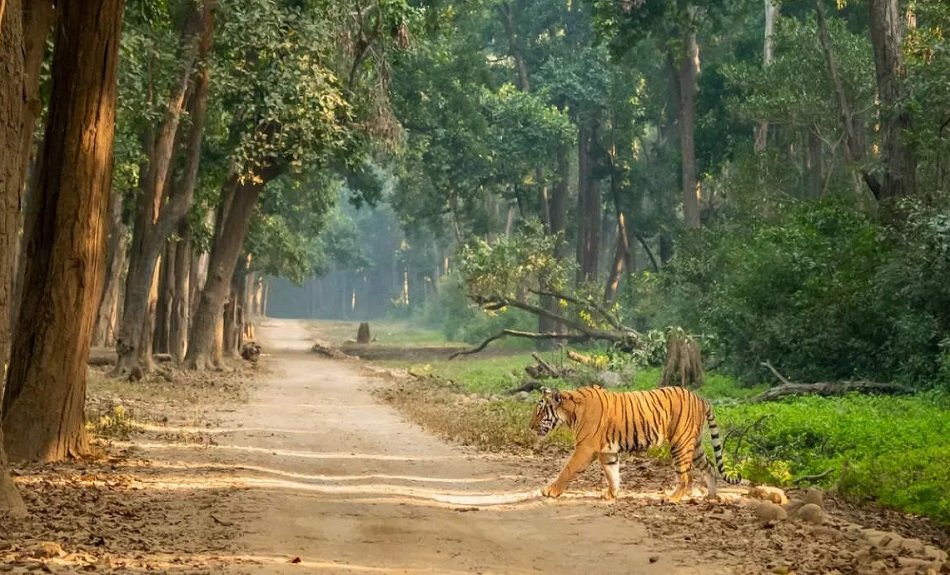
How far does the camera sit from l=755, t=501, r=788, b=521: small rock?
1135 cm

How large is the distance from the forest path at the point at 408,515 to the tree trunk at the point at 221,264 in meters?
13.3

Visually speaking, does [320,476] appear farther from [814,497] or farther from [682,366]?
[682,366]

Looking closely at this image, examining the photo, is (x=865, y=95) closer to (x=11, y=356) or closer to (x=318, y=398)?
(x=318, y=398)

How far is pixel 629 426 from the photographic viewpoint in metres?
12.7

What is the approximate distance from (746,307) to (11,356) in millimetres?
16763

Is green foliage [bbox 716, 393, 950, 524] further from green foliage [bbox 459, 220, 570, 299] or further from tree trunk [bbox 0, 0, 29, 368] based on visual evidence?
green foliage [bbox 459, 220, 570, 299]

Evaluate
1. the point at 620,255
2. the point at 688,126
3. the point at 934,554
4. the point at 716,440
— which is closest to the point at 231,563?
the point at 934,554

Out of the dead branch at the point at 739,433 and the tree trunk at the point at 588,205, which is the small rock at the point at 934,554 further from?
the tree trunk at the point at 588,205

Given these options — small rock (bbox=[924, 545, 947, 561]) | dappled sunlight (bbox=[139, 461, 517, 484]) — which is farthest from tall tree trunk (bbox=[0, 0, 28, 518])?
small rock (bbox=[924, 545, 947, 561])

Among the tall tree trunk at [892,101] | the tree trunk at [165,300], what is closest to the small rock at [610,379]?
the tall tree trunk at [892,101]

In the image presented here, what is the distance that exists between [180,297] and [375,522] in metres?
24.1

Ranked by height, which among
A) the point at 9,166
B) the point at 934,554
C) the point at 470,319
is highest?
the point at 9,166

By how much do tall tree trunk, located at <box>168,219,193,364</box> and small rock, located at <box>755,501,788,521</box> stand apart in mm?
24006

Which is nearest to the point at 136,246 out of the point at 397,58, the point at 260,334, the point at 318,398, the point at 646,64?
the point at 318,398
